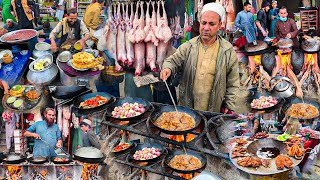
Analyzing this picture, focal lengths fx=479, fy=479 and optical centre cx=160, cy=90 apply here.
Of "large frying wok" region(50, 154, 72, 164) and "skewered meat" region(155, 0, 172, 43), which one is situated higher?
"skewered meat" region(155, 0, 172, 43)

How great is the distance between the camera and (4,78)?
4.54 meters

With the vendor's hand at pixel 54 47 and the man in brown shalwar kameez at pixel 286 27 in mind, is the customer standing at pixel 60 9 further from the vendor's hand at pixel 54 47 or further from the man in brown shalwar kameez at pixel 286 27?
the man in brown shalwar kameez at pixel 286 27

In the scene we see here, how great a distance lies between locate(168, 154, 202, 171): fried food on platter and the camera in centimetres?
430

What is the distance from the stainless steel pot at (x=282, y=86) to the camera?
14.3 feet

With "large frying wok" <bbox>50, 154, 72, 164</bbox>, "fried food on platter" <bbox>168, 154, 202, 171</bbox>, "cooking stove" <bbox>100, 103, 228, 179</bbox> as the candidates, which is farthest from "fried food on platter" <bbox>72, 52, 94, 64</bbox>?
"fried food on platter" <bbox>168, 154, 202, 171</bbox>

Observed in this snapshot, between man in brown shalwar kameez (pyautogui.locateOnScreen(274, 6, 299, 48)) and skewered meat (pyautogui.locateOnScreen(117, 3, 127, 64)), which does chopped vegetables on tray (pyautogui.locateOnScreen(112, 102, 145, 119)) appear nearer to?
skewered meat (pyautogui.locateOnScreen(117, 3, 127, 64))

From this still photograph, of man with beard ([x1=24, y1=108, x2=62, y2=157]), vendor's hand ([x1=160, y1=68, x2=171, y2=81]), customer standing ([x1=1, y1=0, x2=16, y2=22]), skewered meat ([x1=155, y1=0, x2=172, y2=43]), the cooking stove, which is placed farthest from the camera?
man with beard ([x1=24, y1=108, x2=62, y2=157])

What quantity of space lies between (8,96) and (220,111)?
2.02 metres

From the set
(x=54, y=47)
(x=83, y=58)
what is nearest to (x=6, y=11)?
(x=54, y=47)

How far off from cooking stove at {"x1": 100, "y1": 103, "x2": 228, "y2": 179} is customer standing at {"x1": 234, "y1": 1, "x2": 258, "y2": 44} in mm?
779

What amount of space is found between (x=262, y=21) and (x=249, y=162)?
128cm

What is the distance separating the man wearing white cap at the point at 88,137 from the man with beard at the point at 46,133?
0.75 ft

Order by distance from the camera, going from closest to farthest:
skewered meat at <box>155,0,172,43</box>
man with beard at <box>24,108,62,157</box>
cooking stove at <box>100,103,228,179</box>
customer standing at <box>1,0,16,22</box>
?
A: cooking stove at <box>100,103,228,179</box>
skewered meat at <box>155,0,172,43</box>
customer standing at <box>1,0,16,22</box>
man with beard at <box>24,108,62,157</box>

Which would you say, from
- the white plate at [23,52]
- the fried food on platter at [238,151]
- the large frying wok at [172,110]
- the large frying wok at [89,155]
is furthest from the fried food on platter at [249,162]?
the white plate at [23,52]
